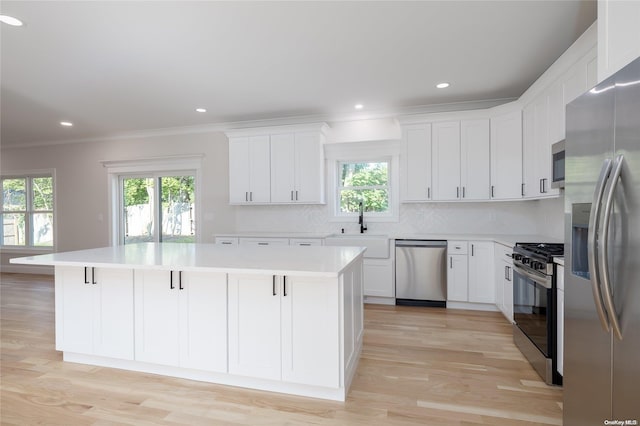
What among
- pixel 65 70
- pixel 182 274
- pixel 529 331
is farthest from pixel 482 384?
pixel 65 70

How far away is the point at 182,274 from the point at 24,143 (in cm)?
673

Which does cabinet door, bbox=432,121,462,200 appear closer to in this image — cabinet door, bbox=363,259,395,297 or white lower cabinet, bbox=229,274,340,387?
cabinet door, bbox=363,259,395,297

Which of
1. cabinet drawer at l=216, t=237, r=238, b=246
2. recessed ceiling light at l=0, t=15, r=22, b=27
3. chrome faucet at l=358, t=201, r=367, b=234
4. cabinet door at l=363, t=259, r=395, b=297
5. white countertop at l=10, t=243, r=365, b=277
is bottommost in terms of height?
cabinet door at l=363, t=259, r=395, b=297

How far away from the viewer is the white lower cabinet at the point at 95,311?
2362 mm

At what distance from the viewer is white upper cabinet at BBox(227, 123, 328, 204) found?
4484 millimetres

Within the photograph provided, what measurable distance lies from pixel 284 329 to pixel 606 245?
170 centimetres

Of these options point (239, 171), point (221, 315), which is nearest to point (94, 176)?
point (239, 171)

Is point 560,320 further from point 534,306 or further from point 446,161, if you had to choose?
point 446,161

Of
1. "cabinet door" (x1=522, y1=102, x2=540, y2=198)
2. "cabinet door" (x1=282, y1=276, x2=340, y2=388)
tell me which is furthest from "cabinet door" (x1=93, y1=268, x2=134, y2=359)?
"cabinet door" (x1=522, y1=102, x2=540, y2=198)

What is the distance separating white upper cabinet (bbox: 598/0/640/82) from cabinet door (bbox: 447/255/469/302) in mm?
2677

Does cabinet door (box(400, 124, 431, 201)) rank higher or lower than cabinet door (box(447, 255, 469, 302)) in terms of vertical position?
higher

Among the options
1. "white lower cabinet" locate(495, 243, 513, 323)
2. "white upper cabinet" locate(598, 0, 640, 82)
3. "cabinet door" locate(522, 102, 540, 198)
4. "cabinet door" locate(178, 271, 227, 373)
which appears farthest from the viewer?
"cabinet door" locate(522, 102, 540, 198)

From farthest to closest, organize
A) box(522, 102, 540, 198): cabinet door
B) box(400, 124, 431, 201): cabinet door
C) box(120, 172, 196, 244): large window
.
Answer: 1. box(120, 172, 196, 244): large window
2. box(400, 124, 431, 201): cabinet door
3. box(522, 102, 540, 198): cabinet door

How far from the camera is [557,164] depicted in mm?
2703
